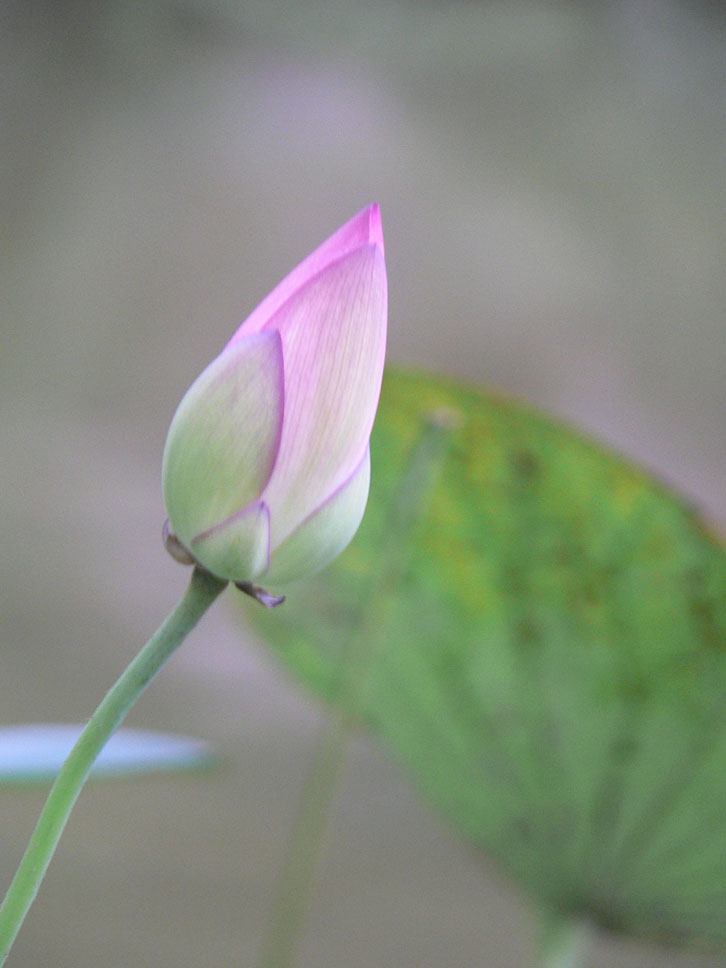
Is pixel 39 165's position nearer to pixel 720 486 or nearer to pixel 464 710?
pixel 720 486

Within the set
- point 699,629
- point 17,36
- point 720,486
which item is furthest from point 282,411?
point 17,36

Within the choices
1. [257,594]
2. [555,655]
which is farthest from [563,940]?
[257,594]

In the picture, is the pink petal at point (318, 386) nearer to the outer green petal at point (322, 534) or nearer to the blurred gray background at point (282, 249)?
the outer green petal at point (322, 534)

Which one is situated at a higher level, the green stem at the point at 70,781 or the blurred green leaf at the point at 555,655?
the blurred green leaf at the point at 555,655

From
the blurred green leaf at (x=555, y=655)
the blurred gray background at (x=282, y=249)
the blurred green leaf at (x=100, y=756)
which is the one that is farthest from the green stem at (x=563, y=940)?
the blurred gray background at (x=282, y=249)

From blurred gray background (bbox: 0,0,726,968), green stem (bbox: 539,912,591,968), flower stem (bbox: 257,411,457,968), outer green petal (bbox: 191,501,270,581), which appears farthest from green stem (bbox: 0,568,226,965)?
blurred gray background (bbox: 0,0,726,968)

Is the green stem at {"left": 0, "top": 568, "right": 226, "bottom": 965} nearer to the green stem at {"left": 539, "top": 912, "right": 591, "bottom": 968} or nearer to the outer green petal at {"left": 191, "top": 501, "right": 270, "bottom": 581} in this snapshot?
the outer green petal at {"left": 191, "top": 501, "right": 270, "bottom": 581}
